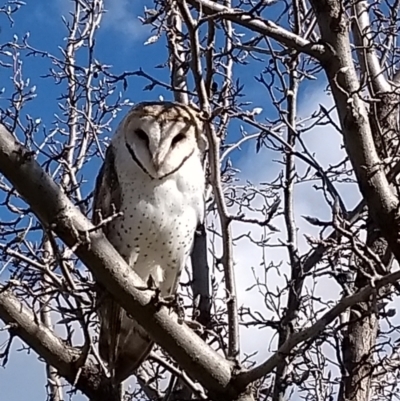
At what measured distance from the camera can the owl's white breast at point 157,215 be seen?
10.4 feet

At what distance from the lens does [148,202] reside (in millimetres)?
3172

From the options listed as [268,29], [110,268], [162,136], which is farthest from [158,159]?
[110,268]

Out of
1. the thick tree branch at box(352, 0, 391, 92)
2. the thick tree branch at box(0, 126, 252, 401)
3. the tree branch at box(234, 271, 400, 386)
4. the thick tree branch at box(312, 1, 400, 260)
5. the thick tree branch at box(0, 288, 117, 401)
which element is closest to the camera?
the thick tree branch at box(0, 126, 252, 401)

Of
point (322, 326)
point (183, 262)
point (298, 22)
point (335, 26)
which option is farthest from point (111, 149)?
point (322, 326)

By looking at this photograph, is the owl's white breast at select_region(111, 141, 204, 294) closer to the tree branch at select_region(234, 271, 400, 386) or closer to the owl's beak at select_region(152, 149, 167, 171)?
the owl's beak at select_region(152, 149, 167, 171)

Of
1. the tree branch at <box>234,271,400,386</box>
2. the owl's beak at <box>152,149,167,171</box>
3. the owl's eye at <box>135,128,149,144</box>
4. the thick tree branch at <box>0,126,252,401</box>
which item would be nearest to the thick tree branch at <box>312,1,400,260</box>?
the tree branch at <box>234,271,400,386</box>

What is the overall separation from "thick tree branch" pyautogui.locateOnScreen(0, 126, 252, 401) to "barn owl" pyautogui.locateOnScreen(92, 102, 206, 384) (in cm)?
84

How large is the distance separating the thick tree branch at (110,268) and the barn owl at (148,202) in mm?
837

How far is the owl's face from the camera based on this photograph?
320 centimetres

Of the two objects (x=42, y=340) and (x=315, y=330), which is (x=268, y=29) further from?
(x=42, y=340)

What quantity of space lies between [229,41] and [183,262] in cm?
97

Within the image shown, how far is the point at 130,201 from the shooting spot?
3.17 metres

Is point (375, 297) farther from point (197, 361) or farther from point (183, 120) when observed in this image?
point (183, 120)

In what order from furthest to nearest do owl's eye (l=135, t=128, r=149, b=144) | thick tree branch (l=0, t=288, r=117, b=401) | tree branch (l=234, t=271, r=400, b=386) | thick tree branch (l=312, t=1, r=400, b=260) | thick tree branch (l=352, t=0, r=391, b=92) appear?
owl's eye (l=135, t=128, r=149, b=144) < thick tree branch (l=352, t=0, r=391, b=92) < thick tree branch (l=0, t=288, r=117, b=401) < thick tree branch (l=312, t=1, r=400, b=260) < tree branch (l=234, t=271, r=400, b=386)
